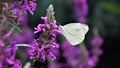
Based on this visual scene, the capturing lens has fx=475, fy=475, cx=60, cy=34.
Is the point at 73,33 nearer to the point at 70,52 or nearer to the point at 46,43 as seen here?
the point at 46,43

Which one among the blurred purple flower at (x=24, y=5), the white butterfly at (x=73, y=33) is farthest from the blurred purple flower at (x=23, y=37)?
the blurred purple flower at (x=24, y=5)

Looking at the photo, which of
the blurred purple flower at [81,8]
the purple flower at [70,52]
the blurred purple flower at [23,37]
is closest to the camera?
the blurred purple flower at [81,8]

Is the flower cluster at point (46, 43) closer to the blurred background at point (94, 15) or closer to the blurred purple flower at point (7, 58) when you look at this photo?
the blurred purple flower at point (7, 58)

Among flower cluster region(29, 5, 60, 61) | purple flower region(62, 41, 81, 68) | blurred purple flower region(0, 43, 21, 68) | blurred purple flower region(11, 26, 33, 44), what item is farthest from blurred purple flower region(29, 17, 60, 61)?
blurred purple flower region(11, 26, 33, 44)

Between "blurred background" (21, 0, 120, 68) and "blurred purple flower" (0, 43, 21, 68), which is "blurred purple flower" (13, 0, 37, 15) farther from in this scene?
"blurred background" (21, 0, 120, 68)

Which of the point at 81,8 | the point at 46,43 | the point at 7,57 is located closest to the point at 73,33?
the point at 46,43

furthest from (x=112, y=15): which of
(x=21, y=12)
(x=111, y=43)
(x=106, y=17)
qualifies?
(x=21, y=12)

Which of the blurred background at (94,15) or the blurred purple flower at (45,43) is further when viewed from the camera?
the blurred background at (94,15)
